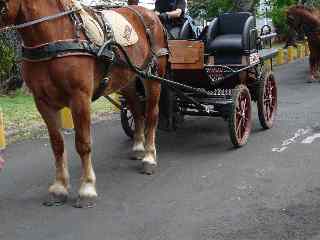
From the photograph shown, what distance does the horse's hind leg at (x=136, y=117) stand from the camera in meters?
7.40

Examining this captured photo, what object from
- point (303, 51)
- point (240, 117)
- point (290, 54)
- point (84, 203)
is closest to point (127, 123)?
point (240, 117)

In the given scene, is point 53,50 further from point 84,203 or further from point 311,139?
point 311,139

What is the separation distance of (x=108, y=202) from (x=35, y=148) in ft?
8.84

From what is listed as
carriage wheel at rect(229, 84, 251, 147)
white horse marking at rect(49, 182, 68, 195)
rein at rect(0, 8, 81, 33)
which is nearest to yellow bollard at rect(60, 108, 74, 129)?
carriage wheel at rect(229, 84, 251, 147)

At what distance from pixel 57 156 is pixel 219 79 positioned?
2882mm

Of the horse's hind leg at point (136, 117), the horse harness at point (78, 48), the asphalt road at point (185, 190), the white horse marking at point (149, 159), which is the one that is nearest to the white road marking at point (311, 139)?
the asphalt road at point (185, 190)

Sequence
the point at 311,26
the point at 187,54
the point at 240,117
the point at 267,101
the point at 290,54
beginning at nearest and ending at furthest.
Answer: the point at 187,54, the point at 240,117, the point at 267,101, the point at 311,26, the point at 290,54

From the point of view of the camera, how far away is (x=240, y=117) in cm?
776

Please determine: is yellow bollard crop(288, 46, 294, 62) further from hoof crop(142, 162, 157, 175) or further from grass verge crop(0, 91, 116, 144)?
hoof crop(142, 162, 157, 175)

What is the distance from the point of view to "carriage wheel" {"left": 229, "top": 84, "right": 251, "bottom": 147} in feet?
24.3

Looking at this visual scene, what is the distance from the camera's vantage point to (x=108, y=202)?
5.70 metres

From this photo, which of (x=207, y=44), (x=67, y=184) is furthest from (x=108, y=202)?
(x=207, y=44)

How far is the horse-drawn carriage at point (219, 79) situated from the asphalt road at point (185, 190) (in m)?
0.41

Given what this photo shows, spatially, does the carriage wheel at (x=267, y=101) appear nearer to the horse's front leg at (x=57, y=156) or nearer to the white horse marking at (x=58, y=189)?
the horse's front leg at (x=57, y=156)
